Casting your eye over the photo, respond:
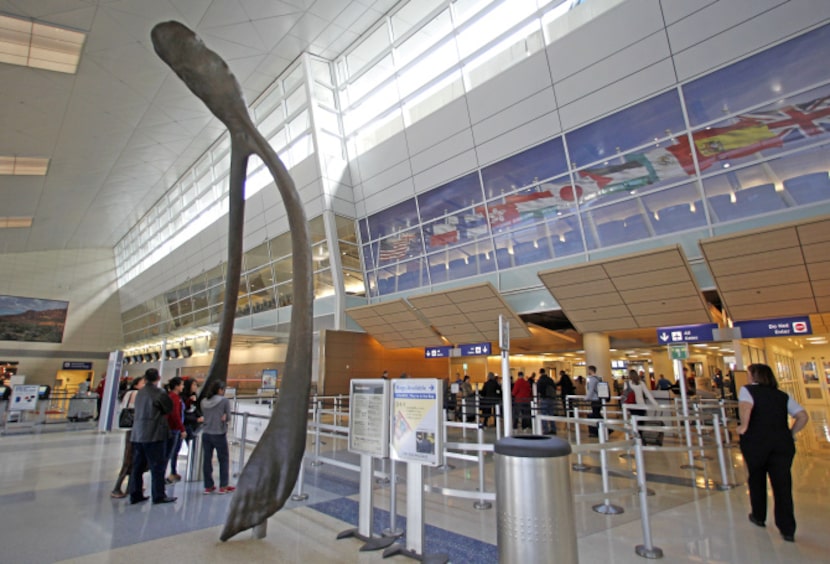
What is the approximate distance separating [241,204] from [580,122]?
10.9 meters

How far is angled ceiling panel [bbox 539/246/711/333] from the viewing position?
1130cm

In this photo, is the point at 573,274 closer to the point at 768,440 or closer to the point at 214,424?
the point at 768,440

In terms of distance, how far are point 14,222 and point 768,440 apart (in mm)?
37679

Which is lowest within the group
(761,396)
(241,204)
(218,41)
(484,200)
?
(761,396)

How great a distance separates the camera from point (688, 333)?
1241 centimetres

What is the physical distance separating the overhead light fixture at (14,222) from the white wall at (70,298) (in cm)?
1119

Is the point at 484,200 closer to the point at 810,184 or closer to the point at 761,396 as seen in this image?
the point at 810,184

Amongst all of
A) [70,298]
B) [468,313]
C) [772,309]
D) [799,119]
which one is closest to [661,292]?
[772,309]

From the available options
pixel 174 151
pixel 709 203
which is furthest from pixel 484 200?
pixel 174 151

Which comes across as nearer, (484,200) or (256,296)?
(484,200)

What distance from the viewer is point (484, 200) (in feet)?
51.1

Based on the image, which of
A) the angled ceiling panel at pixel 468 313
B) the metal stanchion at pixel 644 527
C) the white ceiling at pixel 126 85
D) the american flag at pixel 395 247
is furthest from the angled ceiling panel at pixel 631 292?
the white ceiling at pixel 126 85

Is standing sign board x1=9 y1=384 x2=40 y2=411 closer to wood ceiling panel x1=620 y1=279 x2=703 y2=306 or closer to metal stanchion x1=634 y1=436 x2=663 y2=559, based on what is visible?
metal stanchion x1=634 y1=436 x2=663 y2=559

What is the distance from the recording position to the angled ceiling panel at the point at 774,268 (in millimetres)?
9469
